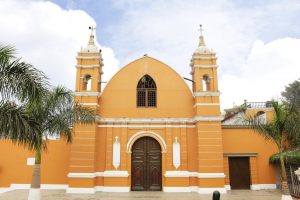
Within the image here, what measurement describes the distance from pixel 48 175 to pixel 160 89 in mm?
7916

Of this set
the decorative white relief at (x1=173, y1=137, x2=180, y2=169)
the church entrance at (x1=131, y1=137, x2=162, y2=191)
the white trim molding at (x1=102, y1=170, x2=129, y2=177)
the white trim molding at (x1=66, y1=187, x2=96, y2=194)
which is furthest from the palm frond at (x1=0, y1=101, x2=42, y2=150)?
the decorative white relief at (x1=173, y1=137, x2=180, y2=169)

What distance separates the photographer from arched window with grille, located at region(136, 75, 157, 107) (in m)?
16.6

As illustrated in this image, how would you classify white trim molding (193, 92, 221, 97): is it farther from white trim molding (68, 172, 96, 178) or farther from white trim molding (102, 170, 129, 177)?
white trim molding (68, 172, 96, 178)

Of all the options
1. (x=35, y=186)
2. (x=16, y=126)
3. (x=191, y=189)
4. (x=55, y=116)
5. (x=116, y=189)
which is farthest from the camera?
(x=191, y=189)

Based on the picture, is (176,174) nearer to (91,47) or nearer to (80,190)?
(80,190)

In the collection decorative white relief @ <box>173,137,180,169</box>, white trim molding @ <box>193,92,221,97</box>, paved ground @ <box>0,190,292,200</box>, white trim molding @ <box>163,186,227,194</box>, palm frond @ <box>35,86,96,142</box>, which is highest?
white trim molding @ <box>193,92,221,97</box>

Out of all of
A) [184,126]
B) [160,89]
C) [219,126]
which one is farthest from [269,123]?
[160,89]

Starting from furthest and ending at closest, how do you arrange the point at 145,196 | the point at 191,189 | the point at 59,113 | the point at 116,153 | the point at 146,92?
the point at 146,92, the point at 116,153, the point at 191,189, the point at 145,196, the point at 59,113

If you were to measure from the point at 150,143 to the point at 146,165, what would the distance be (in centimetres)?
122

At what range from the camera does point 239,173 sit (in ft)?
52.8

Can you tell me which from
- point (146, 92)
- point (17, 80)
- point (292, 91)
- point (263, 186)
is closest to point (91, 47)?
point (146, 92)

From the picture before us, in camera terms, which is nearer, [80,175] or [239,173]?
[80,175]

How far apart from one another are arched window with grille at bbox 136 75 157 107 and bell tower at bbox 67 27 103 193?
235 cm

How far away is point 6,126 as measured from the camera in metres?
6.88
